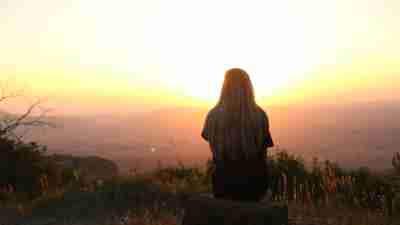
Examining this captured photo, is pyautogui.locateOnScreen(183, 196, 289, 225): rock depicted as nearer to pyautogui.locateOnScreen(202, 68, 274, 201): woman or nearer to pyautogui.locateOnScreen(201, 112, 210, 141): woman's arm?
pyautogui.locateOnScreen(202, 68, 274, 201): woman

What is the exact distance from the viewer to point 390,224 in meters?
8.50

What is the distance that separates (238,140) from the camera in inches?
266

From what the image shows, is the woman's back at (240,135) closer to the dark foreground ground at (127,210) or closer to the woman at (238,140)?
the woman at (238,140)

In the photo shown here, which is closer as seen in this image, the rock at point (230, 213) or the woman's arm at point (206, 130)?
the rock at point (230, 213)

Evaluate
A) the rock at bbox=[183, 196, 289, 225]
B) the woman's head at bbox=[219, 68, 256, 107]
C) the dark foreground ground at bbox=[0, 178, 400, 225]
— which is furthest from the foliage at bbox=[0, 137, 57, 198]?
the woman's head at bbox=[219, 68, 256, 107]

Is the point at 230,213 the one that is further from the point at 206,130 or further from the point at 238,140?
the point at 206,130

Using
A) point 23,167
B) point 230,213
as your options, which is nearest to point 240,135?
point 230,213

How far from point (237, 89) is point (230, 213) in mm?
1456

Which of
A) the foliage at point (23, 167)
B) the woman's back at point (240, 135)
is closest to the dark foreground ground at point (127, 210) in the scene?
the woman's back at point (240, 135)

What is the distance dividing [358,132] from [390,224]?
108141mm

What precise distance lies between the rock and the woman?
0.25 meters

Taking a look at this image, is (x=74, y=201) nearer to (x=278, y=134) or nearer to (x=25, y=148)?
(x=25, y=148)

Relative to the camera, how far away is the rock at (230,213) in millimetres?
6516

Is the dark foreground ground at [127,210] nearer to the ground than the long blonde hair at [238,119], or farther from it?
nearer to the ground
